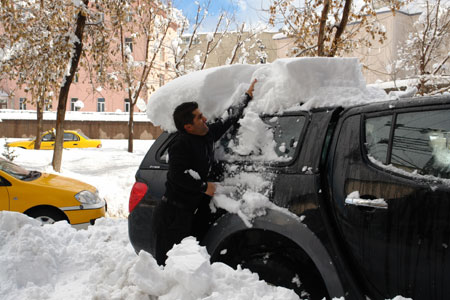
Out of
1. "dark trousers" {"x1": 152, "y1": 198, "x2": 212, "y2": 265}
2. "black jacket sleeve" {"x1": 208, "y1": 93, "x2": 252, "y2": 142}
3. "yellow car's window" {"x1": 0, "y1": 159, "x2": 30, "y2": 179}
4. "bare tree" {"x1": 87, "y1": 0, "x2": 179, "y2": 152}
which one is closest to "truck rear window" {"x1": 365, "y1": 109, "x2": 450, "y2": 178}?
"black jacket sleeve" {"x1": 208, "y1": 93, "x2": 252, "y2": 142}

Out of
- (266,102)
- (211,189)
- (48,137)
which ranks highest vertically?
(266,102)

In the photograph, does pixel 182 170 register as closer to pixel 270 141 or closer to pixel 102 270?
pixel 270 141

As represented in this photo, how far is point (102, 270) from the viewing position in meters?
3.35

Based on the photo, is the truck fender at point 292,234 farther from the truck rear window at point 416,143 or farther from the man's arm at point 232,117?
the man's arm at point 232,117

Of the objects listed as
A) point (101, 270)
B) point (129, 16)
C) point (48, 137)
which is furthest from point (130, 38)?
point (101, 270)

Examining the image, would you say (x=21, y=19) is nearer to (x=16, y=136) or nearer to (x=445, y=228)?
(x=445, y=228)

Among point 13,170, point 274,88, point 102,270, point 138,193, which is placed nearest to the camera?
point 274,88

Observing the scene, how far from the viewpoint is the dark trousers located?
2.78 metres

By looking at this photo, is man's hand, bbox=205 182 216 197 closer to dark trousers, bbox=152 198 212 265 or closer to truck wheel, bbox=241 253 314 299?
dark trousers, bbox=152 198 212 265

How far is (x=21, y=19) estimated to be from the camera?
34.8 ft

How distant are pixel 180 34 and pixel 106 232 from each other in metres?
16.0

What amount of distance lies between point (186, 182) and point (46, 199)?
3996 mm

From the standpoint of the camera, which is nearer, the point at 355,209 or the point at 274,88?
the point at 355,209

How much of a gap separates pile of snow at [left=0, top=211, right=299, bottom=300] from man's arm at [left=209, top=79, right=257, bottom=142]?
86cm
